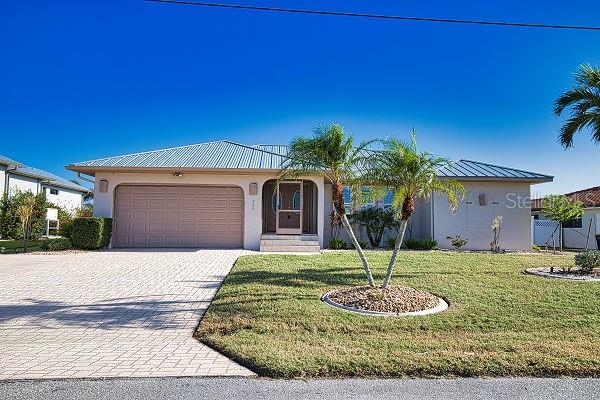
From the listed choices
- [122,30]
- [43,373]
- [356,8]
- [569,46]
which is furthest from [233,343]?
[569,46]

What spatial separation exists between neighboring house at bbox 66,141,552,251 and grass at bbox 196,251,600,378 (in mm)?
6163

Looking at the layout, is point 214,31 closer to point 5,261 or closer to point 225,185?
point 225,185

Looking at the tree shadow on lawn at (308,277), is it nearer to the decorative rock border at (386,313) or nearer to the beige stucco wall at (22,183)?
the decorative rock border at (386,313)

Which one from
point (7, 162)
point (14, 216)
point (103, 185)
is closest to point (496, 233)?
point (103, 185)

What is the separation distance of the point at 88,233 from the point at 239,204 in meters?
5.38

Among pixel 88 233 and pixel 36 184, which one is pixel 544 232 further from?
pixel 36 184

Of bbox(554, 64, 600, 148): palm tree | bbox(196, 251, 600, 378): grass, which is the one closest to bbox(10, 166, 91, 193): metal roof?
bbox(196, 251, 600, 378): grass

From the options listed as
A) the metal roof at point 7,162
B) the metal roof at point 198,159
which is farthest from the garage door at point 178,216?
the metal roof at point 7,162

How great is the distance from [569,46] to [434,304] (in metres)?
8.50

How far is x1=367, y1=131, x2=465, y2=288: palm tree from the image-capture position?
6773 millimetres

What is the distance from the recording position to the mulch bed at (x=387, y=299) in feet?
20.7

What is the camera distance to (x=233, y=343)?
4824 millimetres

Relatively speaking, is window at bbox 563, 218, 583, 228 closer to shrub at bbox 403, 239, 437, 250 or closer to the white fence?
the white fence

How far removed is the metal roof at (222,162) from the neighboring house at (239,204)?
0.13 feet
